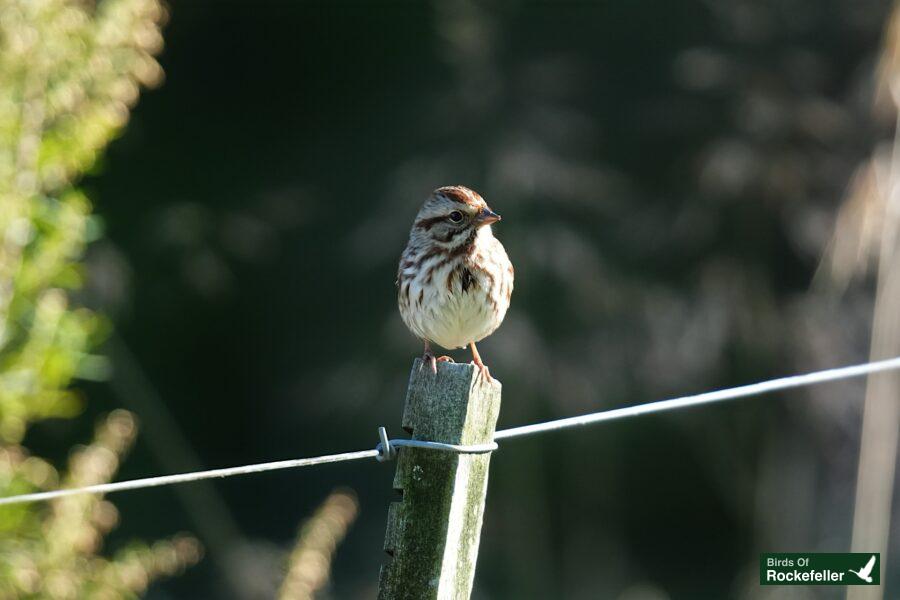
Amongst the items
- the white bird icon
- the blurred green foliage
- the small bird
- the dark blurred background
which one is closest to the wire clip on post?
the small bird

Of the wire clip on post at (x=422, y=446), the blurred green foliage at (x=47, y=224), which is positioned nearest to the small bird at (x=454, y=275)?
the blurred green foliage at (x=47, y=224)

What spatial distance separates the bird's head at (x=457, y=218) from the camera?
3133 mm

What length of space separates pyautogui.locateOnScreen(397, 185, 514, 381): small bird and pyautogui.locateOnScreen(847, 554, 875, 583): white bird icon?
3.28 ft

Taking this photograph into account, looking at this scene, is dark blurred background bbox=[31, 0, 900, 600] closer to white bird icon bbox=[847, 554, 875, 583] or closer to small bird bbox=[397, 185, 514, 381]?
white bird icon bbox=[847, 554, 875, 583]

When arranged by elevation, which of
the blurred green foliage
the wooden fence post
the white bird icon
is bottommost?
the wooden fence post

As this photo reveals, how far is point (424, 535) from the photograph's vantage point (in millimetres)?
1934

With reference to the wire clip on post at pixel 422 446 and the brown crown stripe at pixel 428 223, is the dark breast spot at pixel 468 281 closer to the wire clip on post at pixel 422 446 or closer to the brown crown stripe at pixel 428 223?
the brown crown stripe at pixel 428 223

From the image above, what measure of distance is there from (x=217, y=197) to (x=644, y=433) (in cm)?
213

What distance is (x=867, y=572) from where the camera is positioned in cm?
297

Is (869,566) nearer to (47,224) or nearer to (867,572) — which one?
(867,572)

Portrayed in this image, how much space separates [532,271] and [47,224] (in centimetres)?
265

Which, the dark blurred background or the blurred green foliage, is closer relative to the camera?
the blurred green foliage

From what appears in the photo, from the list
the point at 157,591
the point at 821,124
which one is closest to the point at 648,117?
the point at 821,124

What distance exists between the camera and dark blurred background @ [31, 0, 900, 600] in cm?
511
